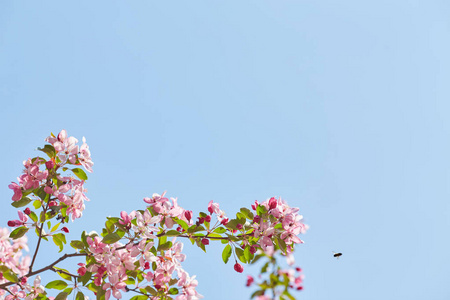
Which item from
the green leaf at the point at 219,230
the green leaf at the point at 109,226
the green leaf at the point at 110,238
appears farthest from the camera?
the green leaf at the point at 219,230

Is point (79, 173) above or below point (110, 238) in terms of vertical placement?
above

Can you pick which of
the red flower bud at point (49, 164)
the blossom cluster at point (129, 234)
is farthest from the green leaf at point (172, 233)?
the red flower bud at point (49, 164)

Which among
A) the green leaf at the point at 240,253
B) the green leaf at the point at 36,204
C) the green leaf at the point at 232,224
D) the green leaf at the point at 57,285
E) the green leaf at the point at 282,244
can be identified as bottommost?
the green leaf at the point at 57,285

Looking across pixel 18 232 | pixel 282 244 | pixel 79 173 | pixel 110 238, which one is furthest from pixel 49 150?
pixel 282 244

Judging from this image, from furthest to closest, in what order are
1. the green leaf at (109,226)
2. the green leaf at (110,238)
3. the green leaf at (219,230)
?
the green leaf at (219,230), the green leaf at (109,226), the green leaf at (110,238)

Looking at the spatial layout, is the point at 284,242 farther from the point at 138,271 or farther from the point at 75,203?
the point at 75,203

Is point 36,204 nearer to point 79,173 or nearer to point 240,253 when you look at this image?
point 79,173

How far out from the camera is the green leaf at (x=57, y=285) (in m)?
3.76

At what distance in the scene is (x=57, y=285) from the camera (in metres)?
3.77

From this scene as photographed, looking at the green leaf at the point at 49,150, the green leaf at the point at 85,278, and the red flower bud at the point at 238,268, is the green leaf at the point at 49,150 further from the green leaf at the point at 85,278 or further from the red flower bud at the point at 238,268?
the red flower bud at the point at 238,268

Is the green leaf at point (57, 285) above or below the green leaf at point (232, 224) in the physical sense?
below

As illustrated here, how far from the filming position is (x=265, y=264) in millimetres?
1677

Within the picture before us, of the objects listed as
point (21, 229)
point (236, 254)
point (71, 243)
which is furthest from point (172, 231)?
point (21, 229)

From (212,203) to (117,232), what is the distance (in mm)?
1001
